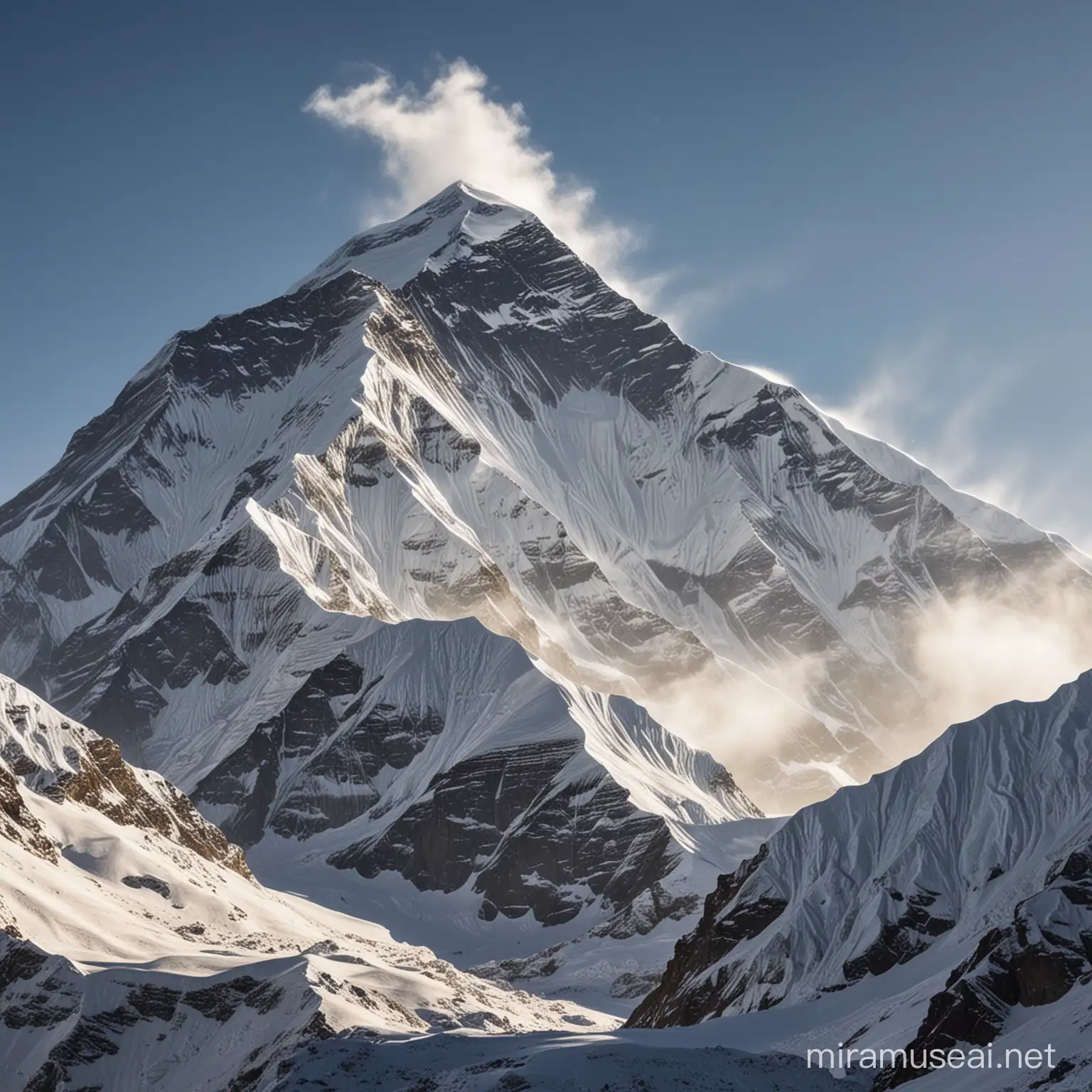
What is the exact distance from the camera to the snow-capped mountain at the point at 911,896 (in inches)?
4454

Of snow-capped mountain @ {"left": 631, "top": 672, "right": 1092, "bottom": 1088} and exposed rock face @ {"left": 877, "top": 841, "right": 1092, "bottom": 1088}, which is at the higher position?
snow-capped mountain @ {"left": 631, "top": 672, "right": 1092, "bottom": 1088}

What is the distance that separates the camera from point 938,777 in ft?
531

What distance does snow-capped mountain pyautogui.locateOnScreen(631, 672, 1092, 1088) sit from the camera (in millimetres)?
113125

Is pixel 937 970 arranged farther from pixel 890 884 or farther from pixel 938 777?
pixel 938 777

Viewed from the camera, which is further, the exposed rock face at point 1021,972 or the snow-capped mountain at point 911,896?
the snow-capped mountain at point 911,896

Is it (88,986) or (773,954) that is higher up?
(773,954)

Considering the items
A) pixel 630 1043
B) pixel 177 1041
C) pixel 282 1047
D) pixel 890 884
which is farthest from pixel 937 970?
pixel 177 1041

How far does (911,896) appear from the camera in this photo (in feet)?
483

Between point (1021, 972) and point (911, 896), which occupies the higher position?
point (911, 896)

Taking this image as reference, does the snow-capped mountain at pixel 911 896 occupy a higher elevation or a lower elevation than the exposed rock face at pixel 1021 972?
higher

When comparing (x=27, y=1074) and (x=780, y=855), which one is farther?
(x=780, y=855)

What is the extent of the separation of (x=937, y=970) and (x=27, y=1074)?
7348 cm

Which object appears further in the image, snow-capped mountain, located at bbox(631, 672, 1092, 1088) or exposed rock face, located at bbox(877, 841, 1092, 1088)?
snow-capped mountain, located at bbox(631, 672, 1092, 1088)

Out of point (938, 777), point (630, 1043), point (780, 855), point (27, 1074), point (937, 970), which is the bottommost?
point (27, 1074)
